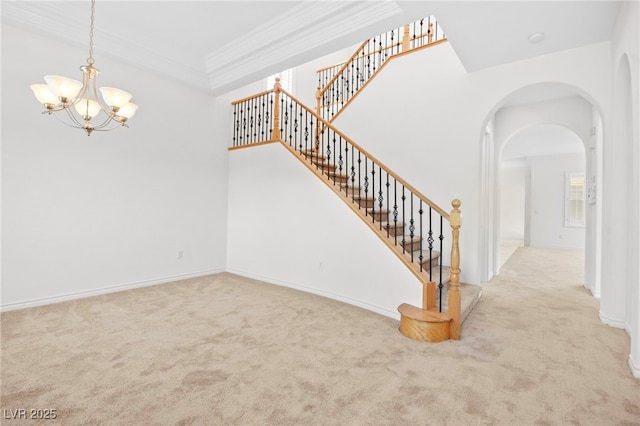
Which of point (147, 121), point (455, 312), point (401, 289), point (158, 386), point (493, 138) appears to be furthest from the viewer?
point (493, 138)

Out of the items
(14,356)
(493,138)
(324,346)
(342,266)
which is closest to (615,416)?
(324,346)

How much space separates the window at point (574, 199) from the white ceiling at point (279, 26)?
26.5 ft

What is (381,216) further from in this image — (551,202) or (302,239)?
(551,202)

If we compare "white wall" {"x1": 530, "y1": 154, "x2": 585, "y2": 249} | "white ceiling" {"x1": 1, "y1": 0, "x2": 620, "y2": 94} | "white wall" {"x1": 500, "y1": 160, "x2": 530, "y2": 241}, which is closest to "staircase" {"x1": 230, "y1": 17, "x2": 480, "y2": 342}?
"white ceiling" {"x1": 1, "y1": 0, "x2": 620, "y2": 94}

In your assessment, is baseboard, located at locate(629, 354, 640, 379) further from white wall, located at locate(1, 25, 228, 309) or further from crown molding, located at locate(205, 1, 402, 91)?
white wall, located at locate(1, 25, 228, 309)

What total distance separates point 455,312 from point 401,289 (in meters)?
0.61

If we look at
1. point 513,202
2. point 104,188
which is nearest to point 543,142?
point 513,202

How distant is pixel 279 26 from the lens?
3670 mm

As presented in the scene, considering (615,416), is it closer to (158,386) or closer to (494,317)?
(494,317)

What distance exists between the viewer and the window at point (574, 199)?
936cm

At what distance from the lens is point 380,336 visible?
2824 mm

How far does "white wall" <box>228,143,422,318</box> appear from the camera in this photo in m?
3.46

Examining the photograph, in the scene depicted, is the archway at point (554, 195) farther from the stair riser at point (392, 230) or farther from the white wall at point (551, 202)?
the stair riser at point (392, 230)

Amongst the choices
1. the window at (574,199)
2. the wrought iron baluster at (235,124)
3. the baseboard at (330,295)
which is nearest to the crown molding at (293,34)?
the wrought iron baluster at (235,124)
